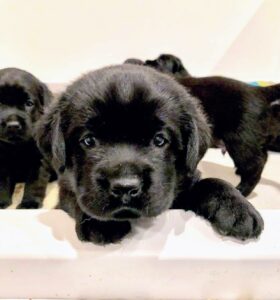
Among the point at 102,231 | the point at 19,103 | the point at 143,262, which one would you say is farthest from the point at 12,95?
the point at 143,262

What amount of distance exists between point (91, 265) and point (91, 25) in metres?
2.54

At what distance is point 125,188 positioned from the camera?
4.31 ft

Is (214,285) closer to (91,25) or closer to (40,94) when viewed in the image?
(40,94)

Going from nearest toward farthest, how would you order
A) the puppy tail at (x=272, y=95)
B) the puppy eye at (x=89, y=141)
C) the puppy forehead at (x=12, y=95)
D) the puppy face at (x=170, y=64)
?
the puppy eye at (x=89, y=141)
the puppy forehead at (x=12, y=95)
the puppy tail at (x=272, y=95)
the puppy face at (x=170, y=64)

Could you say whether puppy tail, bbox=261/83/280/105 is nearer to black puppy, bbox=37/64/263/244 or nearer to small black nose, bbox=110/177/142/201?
black puppy, bbox=37/64/263/244

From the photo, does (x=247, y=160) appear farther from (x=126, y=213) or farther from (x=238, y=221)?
(x=126, y=213)

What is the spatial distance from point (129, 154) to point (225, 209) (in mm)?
309

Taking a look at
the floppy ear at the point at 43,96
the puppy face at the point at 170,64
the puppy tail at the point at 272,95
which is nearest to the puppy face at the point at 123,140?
the floppy ear at the point at 43,96

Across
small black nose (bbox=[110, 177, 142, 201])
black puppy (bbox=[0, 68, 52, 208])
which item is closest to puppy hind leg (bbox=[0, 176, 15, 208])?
black puppy (bbox=[0, 68, 52, 208])

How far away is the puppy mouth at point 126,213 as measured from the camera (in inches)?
53.3

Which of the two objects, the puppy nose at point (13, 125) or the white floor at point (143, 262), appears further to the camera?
the puppy nose at point (13, 125)

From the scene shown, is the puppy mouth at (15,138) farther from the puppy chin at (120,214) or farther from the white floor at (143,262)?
the puppy chin at (120,214)

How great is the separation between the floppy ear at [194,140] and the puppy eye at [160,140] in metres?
0.09

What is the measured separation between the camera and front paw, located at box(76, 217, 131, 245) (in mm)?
1378
